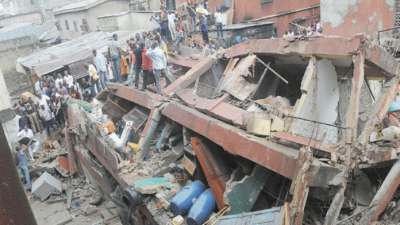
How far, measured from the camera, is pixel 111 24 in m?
27.7

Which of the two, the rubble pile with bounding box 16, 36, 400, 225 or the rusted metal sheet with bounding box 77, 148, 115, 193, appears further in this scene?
the rusted metal sheet with bounding box 77, 148, 115, 193

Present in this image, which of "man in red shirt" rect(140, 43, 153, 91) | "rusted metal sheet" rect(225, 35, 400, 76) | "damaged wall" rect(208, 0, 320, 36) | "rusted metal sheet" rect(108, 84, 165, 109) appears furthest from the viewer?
"damaged wall" rect(208, 0, 320, 36)

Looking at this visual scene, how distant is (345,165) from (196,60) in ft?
21.0

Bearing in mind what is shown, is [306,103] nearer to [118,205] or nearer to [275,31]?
[118,205]

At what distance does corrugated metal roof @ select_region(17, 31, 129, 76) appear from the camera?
67.2 feet

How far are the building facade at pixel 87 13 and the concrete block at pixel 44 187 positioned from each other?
20.1m

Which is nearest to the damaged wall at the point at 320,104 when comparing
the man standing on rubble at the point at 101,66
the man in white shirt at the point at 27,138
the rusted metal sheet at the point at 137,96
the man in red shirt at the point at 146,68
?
the rusted metal sheet at the point at 137,96

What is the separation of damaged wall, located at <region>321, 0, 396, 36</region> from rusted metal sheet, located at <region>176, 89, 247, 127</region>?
25.0ft

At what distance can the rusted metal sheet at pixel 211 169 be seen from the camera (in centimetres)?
744

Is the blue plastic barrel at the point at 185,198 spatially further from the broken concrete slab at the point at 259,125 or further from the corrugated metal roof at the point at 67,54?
the corrugated metal roof at the point at 67,54

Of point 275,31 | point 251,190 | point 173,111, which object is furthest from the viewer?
point 275,31

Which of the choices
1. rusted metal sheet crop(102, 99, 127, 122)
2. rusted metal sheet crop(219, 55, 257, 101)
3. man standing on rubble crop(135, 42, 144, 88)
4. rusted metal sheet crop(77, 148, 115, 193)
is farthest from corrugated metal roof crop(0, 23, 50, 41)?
rusted metal sheet crop(219, 55, 257, 101)

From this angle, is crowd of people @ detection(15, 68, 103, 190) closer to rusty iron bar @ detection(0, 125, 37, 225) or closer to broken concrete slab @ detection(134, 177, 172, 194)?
broken concrete slab @ detection(134, 177, 172, 194)

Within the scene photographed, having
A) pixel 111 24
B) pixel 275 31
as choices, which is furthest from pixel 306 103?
pixel 111 24
